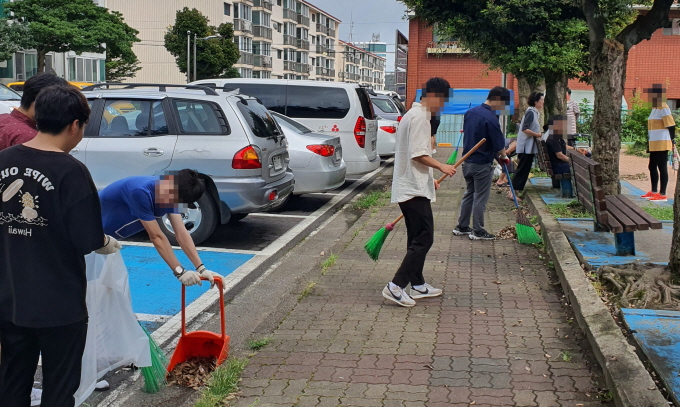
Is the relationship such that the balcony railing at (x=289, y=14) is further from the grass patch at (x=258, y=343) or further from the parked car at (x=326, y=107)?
the grass patch at (x=258, y=343)

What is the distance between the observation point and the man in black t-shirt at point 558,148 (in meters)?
11.1

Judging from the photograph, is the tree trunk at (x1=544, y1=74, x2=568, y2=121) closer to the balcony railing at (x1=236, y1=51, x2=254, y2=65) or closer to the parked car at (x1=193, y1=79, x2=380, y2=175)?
the parked car at (x1=193, y1=79, x2=380, y2=175)

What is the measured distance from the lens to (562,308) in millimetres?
5848

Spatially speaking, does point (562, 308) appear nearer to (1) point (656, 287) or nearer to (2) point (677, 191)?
(1) point (656, 287)

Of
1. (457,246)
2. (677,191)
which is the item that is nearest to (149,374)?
(677,191)

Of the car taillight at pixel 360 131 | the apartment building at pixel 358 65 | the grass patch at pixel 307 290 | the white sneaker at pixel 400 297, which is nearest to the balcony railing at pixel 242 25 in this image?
the apartment building at pixel 358 65

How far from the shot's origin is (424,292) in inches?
243

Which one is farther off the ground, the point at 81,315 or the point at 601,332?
the point at 81,315

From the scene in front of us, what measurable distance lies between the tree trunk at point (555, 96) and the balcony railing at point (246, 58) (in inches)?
2430

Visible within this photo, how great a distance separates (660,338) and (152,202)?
3302mm

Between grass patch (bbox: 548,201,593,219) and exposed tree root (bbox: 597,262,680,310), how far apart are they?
314 cm

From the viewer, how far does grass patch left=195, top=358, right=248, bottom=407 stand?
400cm

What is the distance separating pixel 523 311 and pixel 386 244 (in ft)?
9.31

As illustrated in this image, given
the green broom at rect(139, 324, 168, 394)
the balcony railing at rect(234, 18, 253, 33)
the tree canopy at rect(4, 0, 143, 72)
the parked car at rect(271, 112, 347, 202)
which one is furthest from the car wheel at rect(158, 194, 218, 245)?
the balcony railing at rect(234, 18, 253, 33)
